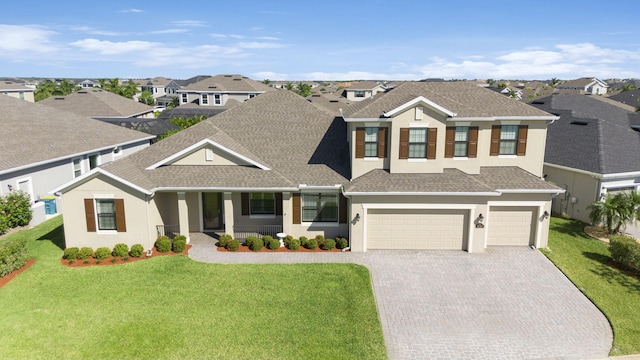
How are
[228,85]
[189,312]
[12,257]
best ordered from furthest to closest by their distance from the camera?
[228,85], [12,257], [189,312]

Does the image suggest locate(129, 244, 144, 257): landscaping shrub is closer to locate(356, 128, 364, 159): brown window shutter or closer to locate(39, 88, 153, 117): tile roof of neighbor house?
locate(356, 128, 364, 159): brown window shutter

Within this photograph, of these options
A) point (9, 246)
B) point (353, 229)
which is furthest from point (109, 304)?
point (353, 229)

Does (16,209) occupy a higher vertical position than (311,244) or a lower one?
higher

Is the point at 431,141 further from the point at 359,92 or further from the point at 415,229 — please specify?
the point at 359,92

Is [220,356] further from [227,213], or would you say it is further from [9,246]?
[9,246]

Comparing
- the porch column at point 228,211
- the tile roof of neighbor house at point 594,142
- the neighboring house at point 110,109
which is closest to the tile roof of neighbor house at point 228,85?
the neighboring house at point 110,109

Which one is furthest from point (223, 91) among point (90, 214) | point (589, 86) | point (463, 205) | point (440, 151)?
point (589, 86)

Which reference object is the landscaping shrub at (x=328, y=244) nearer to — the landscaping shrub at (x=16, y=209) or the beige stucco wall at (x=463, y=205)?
the beige stucco wall at (x=463, y=205)

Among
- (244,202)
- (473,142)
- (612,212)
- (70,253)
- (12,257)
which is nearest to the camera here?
(12,257)
